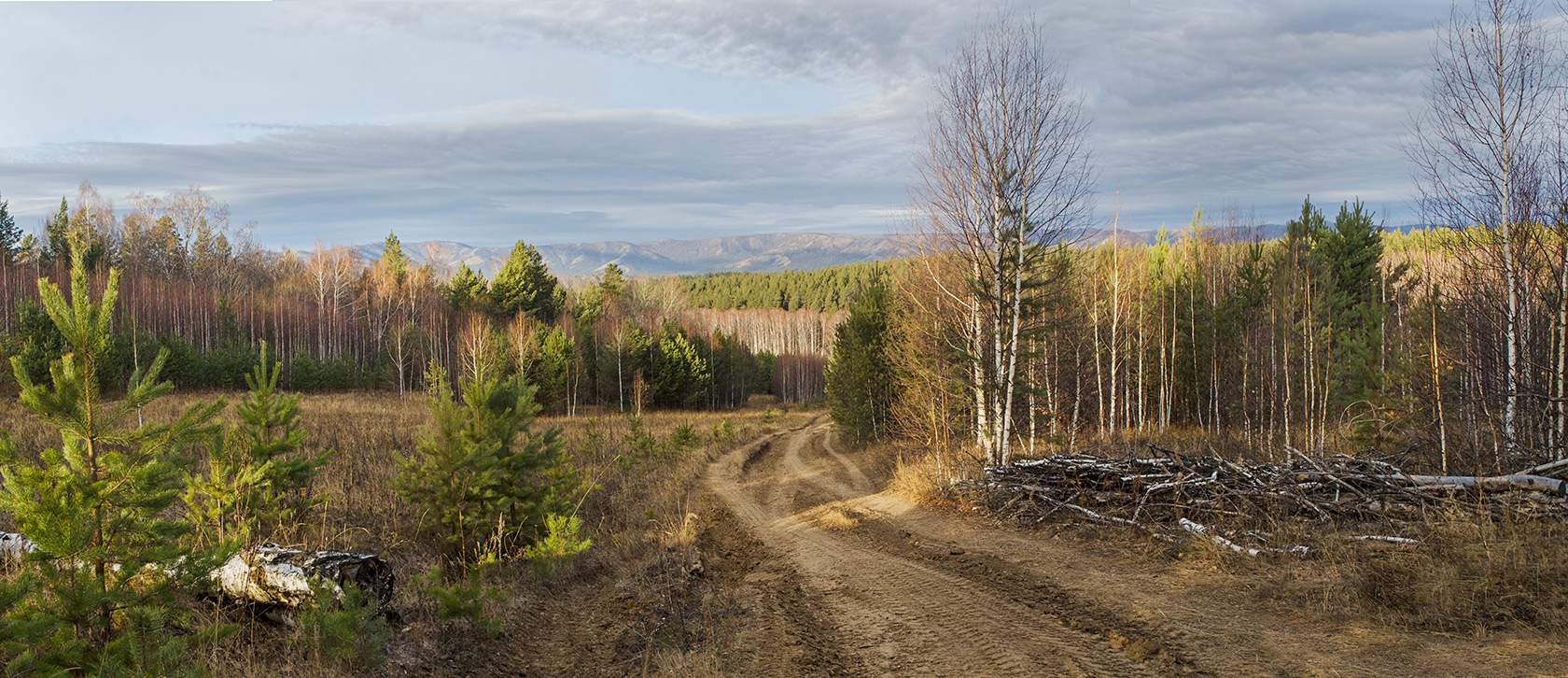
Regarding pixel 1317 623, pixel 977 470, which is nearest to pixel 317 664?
pixel 1317 623

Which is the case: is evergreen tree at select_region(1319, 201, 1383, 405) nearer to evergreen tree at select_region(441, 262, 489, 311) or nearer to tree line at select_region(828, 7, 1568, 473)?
tree line at select_region(828, 7, 1568, 473)

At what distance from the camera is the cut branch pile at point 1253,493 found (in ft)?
24.9

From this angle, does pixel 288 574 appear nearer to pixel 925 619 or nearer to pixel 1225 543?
pixel 925 619

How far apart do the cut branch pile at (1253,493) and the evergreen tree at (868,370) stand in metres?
13.7

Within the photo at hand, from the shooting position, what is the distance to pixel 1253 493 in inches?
349

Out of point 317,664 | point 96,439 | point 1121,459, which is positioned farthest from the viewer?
point 1121,459

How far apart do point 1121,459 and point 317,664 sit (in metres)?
10.00

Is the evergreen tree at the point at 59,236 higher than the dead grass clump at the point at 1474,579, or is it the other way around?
the evergreen tree at the point at 59,236

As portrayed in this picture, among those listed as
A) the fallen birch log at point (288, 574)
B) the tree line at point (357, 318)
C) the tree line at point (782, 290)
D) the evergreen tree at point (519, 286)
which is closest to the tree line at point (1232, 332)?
the fallen birch log at point (288, 574)

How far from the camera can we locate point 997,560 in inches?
347

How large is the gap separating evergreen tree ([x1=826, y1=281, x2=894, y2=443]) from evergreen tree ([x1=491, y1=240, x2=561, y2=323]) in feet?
121

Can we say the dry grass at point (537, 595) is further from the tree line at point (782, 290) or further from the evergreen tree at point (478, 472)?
the tree line at point (782, 290)

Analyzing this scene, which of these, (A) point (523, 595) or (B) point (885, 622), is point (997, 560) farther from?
(A) point (523, 595)

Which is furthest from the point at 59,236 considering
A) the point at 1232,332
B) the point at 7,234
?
the point at 1232,332
